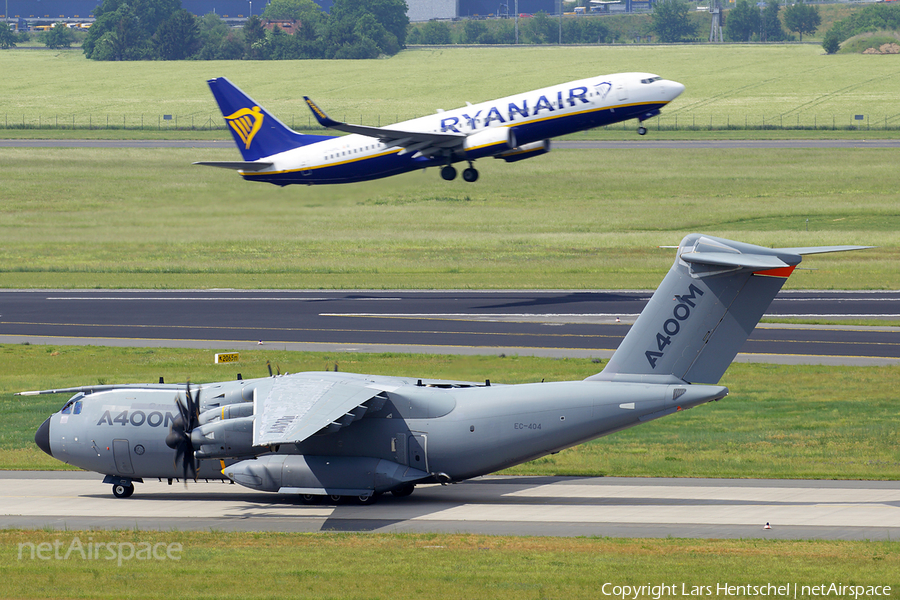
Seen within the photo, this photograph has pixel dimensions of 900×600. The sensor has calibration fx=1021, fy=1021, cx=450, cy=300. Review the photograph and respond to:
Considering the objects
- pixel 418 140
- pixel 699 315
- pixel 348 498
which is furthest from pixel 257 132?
pixel 699 315

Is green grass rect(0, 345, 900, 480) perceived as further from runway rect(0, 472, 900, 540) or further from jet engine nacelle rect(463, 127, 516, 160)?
jet engine nacelle rect(463, 127, 516, 160)

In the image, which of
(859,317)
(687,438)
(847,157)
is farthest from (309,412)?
(847,157)

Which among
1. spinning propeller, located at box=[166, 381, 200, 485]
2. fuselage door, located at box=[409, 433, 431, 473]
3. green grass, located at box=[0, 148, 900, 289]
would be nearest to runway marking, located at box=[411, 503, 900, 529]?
fuselage door, located at box=[409, 433, 431, 473]

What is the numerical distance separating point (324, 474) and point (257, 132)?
43.3 metres

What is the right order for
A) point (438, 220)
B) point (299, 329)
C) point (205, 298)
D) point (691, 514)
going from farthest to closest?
1. point (438, 220)
2. point (205, 298)
3. point (299, 329)
4. point (691, 514)

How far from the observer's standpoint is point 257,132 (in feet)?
216

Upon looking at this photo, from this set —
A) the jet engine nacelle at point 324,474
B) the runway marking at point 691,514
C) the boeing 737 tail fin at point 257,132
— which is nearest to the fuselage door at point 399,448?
the jet engine nacelle at point 324,474

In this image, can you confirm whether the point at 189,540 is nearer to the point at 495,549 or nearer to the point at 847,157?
the point at 495,549

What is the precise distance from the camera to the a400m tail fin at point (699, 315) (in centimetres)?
2519

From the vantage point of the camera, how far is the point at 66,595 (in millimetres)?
18719

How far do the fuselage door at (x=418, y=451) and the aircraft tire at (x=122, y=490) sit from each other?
8.09m

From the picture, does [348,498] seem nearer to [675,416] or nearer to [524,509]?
[524,509]

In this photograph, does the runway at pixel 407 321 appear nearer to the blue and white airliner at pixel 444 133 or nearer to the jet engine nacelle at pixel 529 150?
the blue and white airliner at pixel 444 133

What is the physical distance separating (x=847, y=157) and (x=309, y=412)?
112m
